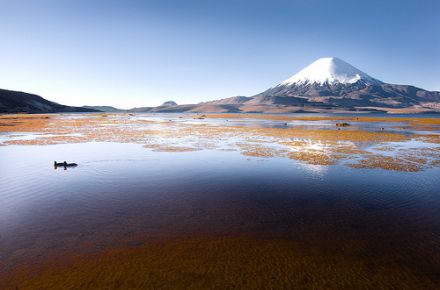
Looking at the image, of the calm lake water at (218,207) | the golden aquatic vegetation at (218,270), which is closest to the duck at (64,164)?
the calm lake water at (218,207)

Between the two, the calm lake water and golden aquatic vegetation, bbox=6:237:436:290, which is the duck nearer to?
the calm lake water

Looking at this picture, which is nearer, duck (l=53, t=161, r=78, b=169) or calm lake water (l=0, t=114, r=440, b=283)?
calm lake water (l=0, t=114, r=440, b=283)

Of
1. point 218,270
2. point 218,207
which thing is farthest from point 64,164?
point 218,270

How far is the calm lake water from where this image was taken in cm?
1062

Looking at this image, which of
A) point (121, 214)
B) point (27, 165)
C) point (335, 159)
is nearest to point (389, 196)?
point (335, 159)

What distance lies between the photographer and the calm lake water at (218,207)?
10.6m

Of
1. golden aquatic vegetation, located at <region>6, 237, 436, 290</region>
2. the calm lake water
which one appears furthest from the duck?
golden aquatic vegetation, located at <region>6, 237, 436, 290</region>

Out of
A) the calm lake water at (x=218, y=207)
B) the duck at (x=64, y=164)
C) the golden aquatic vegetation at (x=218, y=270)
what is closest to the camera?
the golden aquatic vegetation at (x=218, y=270)

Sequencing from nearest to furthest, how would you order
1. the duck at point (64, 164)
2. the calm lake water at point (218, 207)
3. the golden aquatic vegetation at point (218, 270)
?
the golden aquatic vegetation at point (218, 270) → the calm lake water at point (218, 207) → the duck at point (64, 164)

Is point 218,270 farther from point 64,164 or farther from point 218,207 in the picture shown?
point 64,164

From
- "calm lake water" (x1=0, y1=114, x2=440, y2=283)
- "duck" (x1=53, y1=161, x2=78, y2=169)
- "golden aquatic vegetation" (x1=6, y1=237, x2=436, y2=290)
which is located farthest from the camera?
"duck" (x1=53, y1=161, x2=78, y2=169)

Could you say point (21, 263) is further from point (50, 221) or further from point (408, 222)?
point (408, 222)

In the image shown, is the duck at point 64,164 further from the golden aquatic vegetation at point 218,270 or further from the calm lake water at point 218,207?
the golden aquatic vegetation at point 218,270

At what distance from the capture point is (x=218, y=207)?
47.6ft
